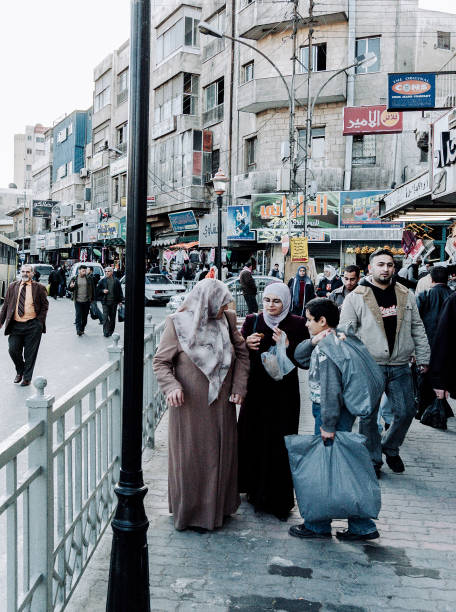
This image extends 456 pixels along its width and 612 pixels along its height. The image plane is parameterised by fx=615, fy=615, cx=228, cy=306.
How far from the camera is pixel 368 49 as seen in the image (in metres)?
27.3

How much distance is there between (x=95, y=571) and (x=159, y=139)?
3605 centimetres

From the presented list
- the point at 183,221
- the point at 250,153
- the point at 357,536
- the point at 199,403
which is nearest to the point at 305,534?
the point at 357,536

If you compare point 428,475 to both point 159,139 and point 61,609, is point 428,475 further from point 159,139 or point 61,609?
point 159,139

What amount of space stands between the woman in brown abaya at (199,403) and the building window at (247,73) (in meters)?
28.6

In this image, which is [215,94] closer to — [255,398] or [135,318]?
[255,398]

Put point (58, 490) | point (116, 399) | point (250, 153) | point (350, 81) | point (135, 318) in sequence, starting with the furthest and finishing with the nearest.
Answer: point (250, 153) < point (350, 81) < point (116, 399) < point (135, 318) < point (58, 490)

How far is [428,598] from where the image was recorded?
3.42 m

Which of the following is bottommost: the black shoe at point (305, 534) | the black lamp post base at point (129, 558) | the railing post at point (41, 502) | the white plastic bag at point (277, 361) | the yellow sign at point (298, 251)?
the black shoe at point (305, 534)

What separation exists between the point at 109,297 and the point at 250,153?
1753cm

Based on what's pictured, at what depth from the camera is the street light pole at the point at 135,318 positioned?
10.3 feet

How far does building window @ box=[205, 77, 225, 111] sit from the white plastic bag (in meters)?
30.5

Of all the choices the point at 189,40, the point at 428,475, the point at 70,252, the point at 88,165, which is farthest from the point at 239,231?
the point at 70,252

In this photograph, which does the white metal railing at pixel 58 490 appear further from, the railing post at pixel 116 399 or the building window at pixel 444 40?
the building window at pixel 444 40

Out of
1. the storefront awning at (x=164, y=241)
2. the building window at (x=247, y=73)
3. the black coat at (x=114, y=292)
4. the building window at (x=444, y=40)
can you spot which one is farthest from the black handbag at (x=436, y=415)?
the storefront awning at (x=164, y=241)
